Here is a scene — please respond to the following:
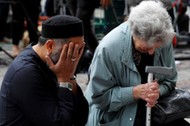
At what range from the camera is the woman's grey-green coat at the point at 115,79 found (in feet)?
10.1

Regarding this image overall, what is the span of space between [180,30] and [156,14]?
685 centimetres

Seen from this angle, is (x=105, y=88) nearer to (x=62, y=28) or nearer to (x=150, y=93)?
(x=150, y=93)

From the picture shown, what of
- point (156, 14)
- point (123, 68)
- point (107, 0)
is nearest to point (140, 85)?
point (123, 68)

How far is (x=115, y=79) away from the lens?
313 cm

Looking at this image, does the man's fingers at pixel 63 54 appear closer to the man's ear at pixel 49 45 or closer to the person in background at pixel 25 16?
the man's ear at pixel 49 45

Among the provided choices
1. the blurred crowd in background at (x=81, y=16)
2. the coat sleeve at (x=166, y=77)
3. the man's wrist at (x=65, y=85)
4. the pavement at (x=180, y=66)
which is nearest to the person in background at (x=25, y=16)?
the blurred crowd in background at (x=81, y=16)

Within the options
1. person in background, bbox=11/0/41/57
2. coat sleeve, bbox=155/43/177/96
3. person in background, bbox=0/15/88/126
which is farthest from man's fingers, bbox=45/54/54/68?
person in background, bbox=11/0/41/57

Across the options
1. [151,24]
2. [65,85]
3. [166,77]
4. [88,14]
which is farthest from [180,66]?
[65,85]

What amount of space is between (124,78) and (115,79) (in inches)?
2.2

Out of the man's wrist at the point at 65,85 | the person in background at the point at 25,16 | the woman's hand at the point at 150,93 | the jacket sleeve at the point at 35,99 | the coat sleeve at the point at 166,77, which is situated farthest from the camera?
the person in background at the point at 25,16

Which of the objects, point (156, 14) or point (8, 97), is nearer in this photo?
point (8, 97)

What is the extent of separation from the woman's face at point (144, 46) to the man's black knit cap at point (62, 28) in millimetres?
525

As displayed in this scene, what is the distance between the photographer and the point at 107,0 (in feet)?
18.5

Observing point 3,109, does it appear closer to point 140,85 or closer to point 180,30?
point 140,85
